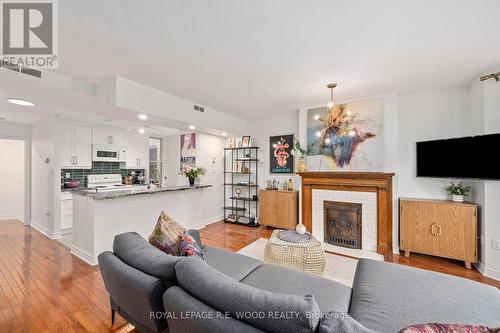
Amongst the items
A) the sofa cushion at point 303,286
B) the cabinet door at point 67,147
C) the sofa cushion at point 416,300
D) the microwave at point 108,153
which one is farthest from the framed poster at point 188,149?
the sofa cushion at point 416,300

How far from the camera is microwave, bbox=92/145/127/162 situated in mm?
5031

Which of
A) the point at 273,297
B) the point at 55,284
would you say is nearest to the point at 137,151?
the point at 55,284

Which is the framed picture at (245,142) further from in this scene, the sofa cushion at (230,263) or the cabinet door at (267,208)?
the sofa cushion at (230,263)

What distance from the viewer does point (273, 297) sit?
3.25 feet

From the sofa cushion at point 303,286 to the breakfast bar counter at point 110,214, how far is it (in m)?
2.47

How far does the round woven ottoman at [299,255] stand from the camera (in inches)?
93.1

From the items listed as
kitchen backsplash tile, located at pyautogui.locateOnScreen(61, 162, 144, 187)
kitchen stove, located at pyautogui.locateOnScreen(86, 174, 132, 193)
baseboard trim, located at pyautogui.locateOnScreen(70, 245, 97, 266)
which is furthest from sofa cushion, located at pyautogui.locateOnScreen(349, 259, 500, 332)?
kitchen backsplash tile, located at pyautogui.locateOnScreen(61, 162, 144, 187)

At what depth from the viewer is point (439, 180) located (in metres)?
3.33

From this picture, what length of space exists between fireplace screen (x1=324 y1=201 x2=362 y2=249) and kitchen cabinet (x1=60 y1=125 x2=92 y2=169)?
545cm

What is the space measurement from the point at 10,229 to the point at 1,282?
3.13 meters

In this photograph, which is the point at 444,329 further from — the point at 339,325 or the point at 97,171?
the point at 97,171

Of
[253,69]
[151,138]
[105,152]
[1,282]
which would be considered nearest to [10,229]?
[105,152]

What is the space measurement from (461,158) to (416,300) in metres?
2.59

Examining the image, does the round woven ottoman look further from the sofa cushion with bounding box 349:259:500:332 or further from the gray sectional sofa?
the sofa cushion with bounding box 349:259:500:332
